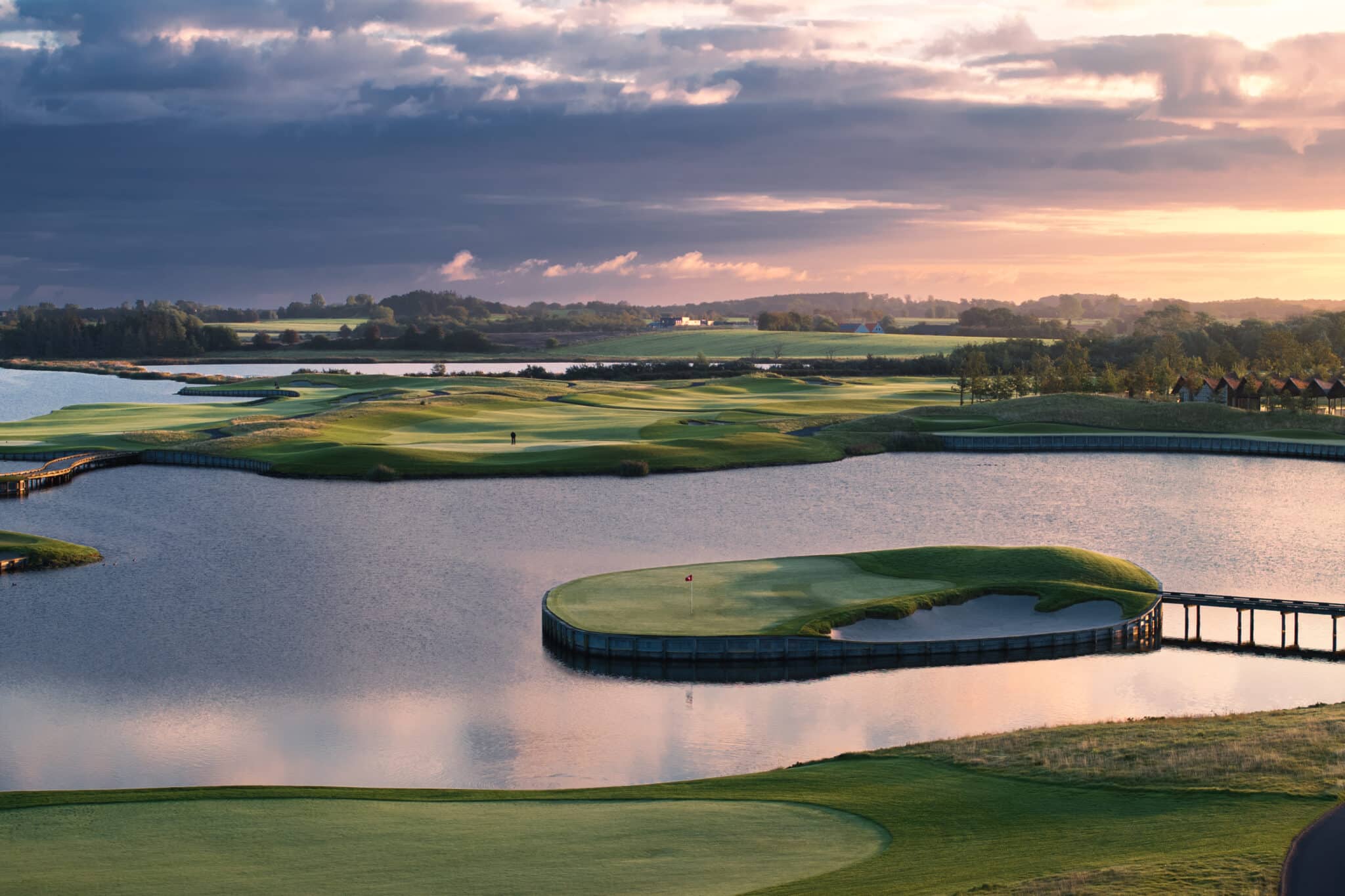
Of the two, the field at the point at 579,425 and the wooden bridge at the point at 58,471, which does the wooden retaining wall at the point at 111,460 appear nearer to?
the wooden bridge at the point at 58,471

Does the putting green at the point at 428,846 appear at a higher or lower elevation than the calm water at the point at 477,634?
higher

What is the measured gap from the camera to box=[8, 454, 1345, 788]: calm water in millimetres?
31047

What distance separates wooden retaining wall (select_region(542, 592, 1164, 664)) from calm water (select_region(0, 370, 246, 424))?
103261 mm

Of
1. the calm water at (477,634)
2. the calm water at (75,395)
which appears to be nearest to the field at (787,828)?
the calm water at (477,634)

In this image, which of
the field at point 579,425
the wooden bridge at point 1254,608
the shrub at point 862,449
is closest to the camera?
the wooden bridge at point 1254,608

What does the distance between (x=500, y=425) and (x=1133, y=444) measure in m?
50.5

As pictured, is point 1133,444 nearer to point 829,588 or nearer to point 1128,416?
point 1128,416

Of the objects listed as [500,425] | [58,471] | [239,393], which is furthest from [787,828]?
[239,393]

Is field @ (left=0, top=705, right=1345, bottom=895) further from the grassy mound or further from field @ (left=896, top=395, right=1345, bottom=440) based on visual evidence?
the grassy mound

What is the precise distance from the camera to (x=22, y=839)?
22.7 m

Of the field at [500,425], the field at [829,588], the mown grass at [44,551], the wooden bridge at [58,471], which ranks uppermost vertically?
the field at [500,425]

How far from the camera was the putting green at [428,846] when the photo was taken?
20.1 m

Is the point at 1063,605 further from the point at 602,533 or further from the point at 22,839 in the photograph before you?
the point at 22,839

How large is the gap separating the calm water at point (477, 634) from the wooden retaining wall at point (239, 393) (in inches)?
2729
